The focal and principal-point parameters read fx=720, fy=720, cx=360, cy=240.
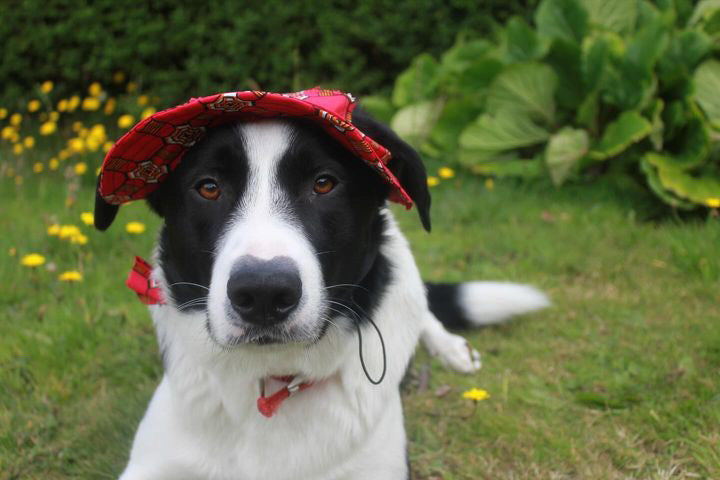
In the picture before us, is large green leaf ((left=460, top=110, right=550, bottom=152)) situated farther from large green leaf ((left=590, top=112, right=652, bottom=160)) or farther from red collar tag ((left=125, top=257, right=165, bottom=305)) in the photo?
red collar tag ((left=125, top=257, right=165, bottom=305))

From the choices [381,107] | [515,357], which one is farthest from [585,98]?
[515,357]

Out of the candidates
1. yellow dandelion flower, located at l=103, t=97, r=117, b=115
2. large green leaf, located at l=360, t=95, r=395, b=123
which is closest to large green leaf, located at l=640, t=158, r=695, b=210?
large green leaf, located at l=360, t=95, r=395, b=123

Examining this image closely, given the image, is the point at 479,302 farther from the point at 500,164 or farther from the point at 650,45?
the point at 650,45

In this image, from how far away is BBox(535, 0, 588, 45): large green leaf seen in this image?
457cm

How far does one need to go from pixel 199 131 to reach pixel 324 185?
33cm

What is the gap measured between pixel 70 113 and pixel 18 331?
3.98 m

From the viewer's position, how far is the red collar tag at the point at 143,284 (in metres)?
1.96

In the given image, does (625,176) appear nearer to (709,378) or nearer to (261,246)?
(709,378)

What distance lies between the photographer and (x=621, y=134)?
4.14 metres

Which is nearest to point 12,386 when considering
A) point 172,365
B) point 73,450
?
point 73,450

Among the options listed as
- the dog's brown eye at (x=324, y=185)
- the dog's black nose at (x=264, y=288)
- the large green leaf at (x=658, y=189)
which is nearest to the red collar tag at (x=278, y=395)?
the dog's black nose at (x=264, y=288)

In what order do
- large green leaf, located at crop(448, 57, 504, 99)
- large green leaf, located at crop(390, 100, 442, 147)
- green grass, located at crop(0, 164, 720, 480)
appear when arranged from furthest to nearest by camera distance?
large green leaf, located at crop(390, 100, 442, 147), large green leaf, located at crop(448, 57, 504, 99), green grass, located at crop(0, 164, 720, 480)

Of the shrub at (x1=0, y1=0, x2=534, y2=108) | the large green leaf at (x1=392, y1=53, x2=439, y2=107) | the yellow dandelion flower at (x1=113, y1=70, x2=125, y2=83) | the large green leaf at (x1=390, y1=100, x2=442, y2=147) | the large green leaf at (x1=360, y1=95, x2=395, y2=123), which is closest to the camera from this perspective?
the large green leaf at (x1=390, y1=100, x2=442, y2=147)

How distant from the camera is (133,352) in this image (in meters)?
2.81
